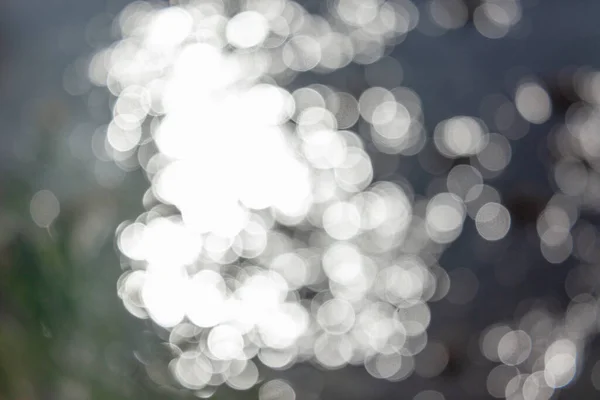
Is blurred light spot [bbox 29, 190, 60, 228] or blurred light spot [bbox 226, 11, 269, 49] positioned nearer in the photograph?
blurred light spot [bbox 29, 190, 60, 228]

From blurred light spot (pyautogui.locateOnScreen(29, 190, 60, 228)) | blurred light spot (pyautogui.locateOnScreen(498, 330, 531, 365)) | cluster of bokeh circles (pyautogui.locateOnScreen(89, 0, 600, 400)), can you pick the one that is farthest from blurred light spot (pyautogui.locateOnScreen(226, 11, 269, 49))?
blurred light spot (pyautogui.locateOnScreen(29, 190, 60, 228))

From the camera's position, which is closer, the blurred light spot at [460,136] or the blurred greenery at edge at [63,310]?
Result: the blurred greenery at edge at [63,310]

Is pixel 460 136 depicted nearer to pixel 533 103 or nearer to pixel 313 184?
pixel 533 103

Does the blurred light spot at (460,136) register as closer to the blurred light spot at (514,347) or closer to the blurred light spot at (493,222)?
the blurred light spot at (493,222)

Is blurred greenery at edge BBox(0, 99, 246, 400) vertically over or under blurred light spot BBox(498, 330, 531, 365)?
under

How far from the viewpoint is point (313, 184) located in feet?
5.61

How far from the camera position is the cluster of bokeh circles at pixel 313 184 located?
1.49m

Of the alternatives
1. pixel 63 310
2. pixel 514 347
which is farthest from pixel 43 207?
pixel 514 347

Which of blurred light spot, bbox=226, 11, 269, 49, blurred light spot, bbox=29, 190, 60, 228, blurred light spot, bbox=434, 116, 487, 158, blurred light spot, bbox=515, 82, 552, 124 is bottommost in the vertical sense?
blurred light spot, bbox=29, 190, 60, 228

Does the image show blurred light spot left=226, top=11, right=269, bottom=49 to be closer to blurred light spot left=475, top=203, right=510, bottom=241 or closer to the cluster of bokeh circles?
the cluster of bokeh circles

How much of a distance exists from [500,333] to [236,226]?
647 millimetres

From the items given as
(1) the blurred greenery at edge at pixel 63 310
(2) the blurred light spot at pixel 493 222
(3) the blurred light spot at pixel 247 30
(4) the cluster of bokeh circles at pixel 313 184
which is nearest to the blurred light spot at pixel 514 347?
(4) the cluster of bokeh circles at pixel 313 184

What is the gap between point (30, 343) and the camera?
0.34m

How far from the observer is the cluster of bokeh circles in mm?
1490
